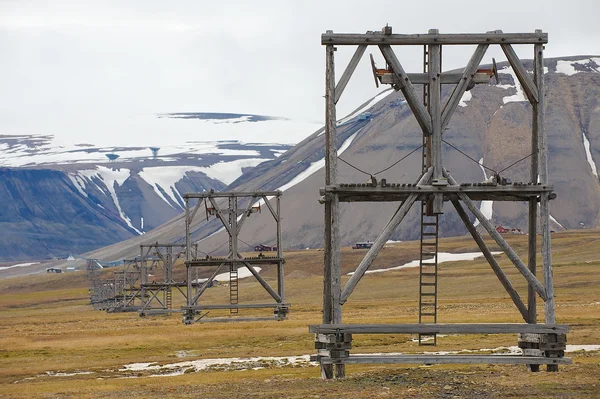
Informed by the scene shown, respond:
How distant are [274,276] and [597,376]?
141 m

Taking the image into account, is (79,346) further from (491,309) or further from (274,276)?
(274,276)

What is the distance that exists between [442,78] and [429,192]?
2.84 metres

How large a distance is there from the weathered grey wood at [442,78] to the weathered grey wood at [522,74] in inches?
30.3

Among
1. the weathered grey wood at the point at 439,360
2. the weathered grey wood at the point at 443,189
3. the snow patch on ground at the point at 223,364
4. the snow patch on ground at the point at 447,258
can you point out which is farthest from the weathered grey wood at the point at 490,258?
the snow patch on ground at the point at 447,258

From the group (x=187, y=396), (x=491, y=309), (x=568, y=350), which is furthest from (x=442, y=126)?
(x=491, y=309)

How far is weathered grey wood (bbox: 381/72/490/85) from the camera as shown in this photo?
2842cm

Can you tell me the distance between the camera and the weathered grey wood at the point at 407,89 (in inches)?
1104

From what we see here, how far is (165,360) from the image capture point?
4369cm

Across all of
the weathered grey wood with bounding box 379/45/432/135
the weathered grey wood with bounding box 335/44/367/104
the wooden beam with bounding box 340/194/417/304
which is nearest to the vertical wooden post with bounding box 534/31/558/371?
the weathered grey wood with bounding box 379/45/432/135

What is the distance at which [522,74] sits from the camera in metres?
28.6

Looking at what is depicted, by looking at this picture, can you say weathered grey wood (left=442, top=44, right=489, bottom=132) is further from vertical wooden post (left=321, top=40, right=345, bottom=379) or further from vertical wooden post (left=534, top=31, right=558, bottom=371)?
vertical wooden post (left=321, top=40, right=345, bottom=379)

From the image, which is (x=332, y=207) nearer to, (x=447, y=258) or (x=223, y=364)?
(x=223, y=364)

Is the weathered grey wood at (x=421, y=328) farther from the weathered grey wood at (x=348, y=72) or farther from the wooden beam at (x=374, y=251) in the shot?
the weathered grey wood at (x=348, y=72)

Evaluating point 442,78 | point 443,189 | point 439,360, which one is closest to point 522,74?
point 442,78
